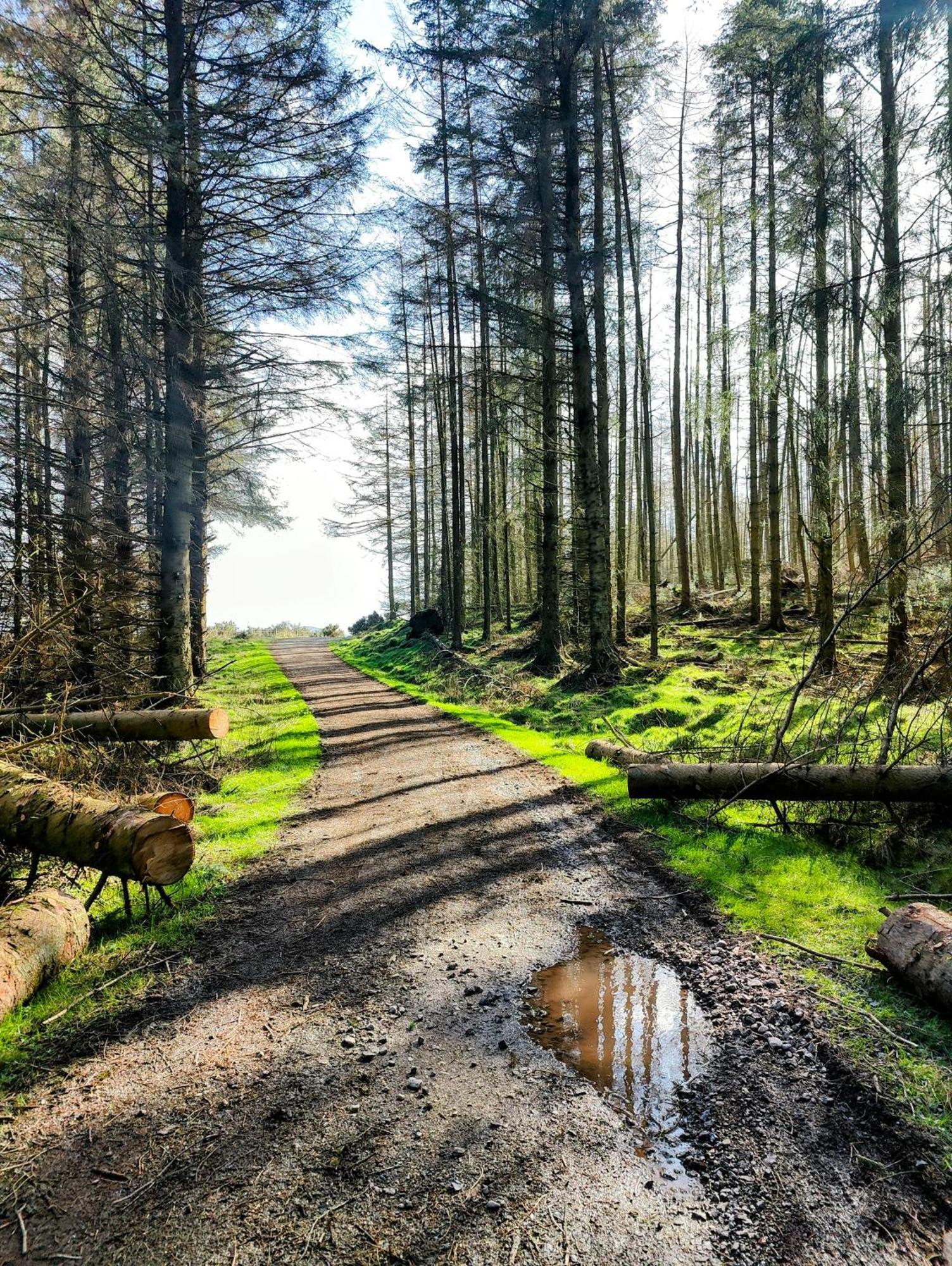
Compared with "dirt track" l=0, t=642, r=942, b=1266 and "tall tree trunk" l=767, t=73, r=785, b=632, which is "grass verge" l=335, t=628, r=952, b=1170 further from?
"tall tree trunk" l=767, t=73, r=785, b=632

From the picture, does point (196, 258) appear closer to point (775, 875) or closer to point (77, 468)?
point (77, 468)

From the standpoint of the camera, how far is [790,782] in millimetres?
5602

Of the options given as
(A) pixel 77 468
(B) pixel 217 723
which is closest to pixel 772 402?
(B) pixel 217 723

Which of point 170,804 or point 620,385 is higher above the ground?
point 620,385

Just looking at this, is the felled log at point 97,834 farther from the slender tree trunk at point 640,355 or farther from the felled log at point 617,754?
the slender tree trunk at point 640,355

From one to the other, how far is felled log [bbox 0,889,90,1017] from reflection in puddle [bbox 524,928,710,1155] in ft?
9.10

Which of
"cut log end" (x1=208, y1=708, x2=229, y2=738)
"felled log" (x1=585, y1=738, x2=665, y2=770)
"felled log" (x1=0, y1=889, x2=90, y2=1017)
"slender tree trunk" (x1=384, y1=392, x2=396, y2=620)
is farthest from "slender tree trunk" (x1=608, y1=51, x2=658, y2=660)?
"slender tree trunk" (x1=384, y1=392, x2=396, y2=620)

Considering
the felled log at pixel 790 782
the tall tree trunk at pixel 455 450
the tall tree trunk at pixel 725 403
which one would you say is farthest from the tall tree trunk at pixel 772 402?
the felled log at pixel 790 782

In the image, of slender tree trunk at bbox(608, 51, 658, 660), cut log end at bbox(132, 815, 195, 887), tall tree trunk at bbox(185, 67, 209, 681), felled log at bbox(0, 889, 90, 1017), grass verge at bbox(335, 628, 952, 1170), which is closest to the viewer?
grass verge at bbox(335, 628, 952, 1170)

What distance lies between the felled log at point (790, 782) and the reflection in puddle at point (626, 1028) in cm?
245

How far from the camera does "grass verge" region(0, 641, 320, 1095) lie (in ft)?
10.5

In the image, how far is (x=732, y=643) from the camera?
16.0m

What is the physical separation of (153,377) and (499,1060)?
8588 millimetres

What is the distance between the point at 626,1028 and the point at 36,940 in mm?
3391
